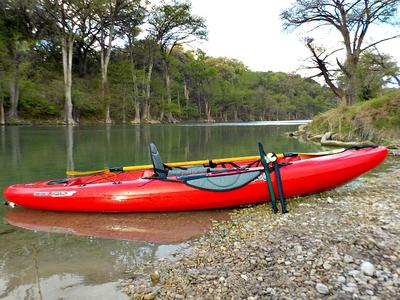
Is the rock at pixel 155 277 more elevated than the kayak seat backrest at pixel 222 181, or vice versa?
the kayak seat backrest at pixel 222 181

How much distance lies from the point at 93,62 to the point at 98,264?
153 feet

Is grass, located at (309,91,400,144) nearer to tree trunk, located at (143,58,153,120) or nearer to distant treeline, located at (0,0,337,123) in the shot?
distant treeline, located at (0,0,337,123)

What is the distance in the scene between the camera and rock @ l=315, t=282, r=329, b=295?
2545 mm

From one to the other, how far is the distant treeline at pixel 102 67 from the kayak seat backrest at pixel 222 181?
60.0 ft

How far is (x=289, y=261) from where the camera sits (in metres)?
3.08

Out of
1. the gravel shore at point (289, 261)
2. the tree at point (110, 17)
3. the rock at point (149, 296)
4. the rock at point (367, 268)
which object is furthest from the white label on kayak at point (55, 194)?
the tree at point (110, 17)

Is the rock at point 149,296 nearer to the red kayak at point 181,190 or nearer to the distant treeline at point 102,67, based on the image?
the red kayak at point 181,190

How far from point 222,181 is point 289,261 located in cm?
204

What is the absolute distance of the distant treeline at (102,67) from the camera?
29500 mm

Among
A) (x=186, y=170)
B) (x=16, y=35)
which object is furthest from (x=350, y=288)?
(x=16, y=35)

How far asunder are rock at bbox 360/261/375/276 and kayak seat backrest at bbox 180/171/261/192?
2.31 metres

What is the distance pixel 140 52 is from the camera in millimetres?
45719

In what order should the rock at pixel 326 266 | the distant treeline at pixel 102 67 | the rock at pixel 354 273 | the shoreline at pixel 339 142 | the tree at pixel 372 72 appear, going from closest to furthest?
the rock at pixel 354 273, the rock at pixel 326 266, the shoreline at pixel 339 142, the tree at pixel 372 72, the distant treeline at pixel 102 67

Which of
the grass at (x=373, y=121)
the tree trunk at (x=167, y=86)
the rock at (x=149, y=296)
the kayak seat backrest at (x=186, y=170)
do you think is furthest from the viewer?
the tree trunk at (x=167, y=86)
